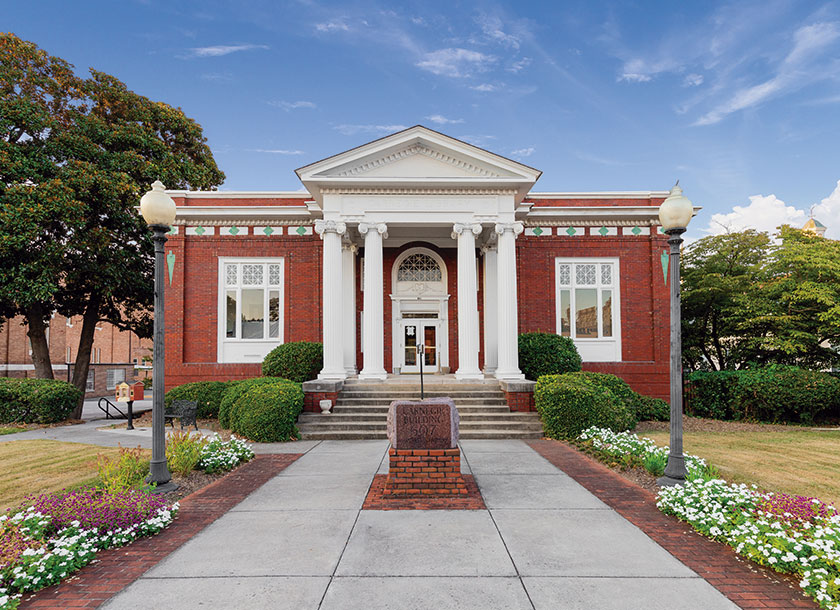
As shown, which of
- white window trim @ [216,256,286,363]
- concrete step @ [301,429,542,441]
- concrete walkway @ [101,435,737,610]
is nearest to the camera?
concrete walkway @ [101,435,737,610]

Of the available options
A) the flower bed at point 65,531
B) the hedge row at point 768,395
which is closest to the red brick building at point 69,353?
the flower bed at point 65,531

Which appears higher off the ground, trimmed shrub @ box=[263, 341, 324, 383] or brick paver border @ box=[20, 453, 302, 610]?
trimmed shrub @ box=[263, 341, 324, 383]

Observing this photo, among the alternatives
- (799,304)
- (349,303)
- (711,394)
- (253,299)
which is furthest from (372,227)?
(799,304)

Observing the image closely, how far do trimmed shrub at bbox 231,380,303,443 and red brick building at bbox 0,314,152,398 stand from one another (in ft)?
57.6

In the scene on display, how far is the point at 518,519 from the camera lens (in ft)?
19.6

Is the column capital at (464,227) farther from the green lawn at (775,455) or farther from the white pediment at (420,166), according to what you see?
the green lawn at (775,455)

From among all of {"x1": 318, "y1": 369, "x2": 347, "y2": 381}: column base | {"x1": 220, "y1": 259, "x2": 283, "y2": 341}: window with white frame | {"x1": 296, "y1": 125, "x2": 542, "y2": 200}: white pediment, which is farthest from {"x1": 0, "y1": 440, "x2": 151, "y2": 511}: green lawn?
{"x1": 296, "y1": 125, "x2": 542, "y2": 200}: white pediment

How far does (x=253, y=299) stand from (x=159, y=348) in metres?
11.5

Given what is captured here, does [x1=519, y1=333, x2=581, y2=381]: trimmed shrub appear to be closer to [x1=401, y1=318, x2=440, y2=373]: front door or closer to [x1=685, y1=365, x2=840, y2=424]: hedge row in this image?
[x1=401, y1=318, x2=440, y2=373]: front door

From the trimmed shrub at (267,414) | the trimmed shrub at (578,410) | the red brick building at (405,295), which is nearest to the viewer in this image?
the trimmed shrub at (578,410)

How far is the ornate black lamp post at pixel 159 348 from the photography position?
7.19 metres

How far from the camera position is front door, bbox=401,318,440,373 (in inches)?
753

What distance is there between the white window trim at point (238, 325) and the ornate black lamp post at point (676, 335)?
14.4 meters

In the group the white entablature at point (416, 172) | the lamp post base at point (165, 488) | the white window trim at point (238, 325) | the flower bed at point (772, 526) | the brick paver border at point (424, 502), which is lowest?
the brick paver border at point (424, 502)
